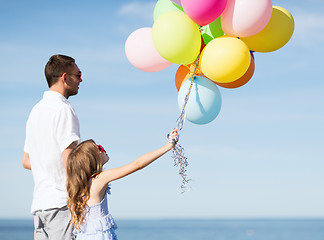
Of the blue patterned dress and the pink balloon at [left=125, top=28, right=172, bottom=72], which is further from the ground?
the pink balloon at [left=125, top=28, right=172, bottom=72]

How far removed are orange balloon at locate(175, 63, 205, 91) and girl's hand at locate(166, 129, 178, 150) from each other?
749 millimetres

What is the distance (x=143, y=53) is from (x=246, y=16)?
2.65 feet

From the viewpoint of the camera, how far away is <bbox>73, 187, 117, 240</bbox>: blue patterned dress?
3.11 meters

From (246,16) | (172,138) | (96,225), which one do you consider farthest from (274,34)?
(96,225)

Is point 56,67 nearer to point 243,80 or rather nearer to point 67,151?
point 67,151

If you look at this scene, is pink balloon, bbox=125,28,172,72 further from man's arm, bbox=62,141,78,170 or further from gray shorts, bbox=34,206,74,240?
gray shorts, bbox=34,206,74,240

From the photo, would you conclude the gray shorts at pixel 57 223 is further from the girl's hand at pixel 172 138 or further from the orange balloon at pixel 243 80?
the orange balloon at pixel 243 80

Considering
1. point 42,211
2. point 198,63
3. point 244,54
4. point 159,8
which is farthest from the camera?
point 159,8

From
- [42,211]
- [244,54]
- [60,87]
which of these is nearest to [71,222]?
[42,211]

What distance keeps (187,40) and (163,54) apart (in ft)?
0.67

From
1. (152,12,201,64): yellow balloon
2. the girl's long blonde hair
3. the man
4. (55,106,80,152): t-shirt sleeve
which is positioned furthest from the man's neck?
(152,12,201,64): yellow balloon

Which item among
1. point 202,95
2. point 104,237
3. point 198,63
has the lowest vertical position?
point 104,237

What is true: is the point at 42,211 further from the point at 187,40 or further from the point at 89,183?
the point at 187,40

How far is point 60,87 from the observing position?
10.5ft
